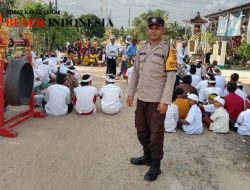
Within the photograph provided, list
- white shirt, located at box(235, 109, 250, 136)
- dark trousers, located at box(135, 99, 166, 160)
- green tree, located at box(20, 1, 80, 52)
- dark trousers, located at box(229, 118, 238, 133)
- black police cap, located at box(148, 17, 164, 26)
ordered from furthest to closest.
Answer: green tree, located at box(20, 1, 80, 52), dark trousers, located at box(229, 118, 238, 133), white shirt, located at box(235, 109, 250, 136), dark trousers, located at box(135, 99, 166, 160), black police cap, located at box(148, 17, 164, 26)

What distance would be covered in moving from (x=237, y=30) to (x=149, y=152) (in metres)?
15.6

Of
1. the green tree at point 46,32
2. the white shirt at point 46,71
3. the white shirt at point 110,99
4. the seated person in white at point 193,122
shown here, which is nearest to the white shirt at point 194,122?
the seated person in white at point 193,122

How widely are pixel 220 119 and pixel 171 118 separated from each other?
3.01ft

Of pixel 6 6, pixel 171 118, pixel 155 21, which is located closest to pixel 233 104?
pixel 171 118

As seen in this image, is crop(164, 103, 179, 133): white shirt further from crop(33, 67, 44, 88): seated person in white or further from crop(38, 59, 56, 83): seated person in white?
crop(38, 59, 56, 83): seated person in white

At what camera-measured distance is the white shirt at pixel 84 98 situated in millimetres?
6262

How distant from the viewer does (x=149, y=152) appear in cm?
402

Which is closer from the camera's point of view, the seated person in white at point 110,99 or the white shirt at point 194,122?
the white shirt at point 194,122

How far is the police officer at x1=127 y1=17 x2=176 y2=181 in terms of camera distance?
3492 mm

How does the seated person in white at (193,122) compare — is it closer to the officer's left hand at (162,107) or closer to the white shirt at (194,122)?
the white shirt at (194,122)

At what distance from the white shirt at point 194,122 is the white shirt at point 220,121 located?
1.14 ft

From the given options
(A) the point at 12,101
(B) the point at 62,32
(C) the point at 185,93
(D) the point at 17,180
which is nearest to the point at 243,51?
(B) the point at 62,32

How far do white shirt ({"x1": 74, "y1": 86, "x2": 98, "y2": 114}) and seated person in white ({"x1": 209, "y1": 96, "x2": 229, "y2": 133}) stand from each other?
2321mm

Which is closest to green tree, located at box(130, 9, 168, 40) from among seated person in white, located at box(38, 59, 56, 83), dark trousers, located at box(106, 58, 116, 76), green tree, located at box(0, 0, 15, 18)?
green tree, located at box(0, 0, 15, 18)
